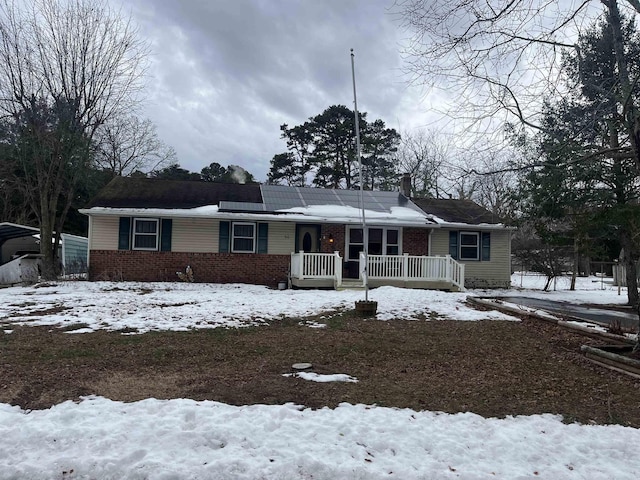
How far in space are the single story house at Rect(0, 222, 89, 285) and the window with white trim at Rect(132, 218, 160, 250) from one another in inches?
117

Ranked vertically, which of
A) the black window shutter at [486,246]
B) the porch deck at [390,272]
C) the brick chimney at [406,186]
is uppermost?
the brick chimney at [406,186]

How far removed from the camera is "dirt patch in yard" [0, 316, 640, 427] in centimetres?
440

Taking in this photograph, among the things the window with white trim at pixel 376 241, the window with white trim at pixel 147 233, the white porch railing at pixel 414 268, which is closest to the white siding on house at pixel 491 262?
the window with white trim at pixel 376 241

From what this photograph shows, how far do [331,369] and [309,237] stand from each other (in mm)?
11229

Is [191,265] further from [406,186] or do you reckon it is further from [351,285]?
→ [406,186]

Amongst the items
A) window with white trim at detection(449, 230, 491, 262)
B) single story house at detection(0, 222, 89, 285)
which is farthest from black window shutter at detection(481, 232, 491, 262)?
single story house at detection(0, 222, 89, 285)

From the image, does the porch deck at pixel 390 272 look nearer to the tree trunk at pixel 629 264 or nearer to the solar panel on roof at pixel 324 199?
the solar panel on roof at pixel 324 199

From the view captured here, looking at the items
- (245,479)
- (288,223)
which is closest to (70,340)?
(245,479)

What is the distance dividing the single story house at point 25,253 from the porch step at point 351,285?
9.91 m

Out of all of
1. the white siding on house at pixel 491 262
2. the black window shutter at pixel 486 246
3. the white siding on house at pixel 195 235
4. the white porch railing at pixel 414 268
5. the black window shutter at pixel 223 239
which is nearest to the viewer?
the white porch railing at pixel 414 268

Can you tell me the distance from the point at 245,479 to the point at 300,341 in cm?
416

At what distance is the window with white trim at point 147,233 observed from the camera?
1549 cm

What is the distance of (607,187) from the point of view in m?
12.6

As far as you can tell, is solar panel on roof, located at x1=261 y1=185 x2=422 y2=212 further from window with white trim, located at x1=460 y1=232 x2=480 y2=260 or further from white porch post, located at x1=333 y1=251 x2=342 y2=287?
white porch post, located at x1=333 y1=251 x2=342 y2=287
